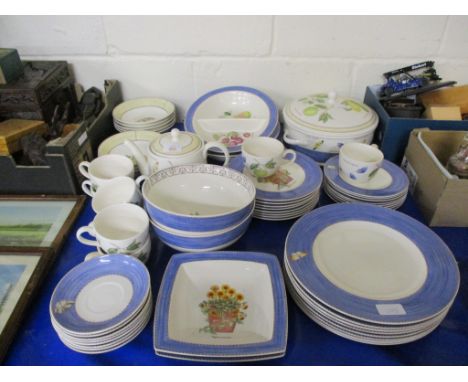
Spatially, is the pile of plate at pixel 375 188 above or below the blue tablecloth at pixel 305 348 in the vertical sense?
above

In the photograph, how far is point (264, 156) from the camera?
0.82 meters

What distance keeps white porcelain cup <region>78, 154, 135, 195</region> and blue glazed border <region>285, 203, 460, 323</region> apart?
44 centimetres

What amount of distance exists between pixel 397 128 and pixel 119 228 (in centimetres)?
73

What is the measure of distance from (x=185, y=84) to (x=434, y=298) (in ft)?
3.06

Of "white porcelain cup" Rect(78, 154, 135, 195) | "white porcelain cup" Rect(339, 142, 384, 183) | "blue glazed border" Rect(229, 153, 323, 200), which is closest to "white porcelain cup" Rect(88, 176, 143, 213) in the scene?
"white porcelain cup" Rect(78, 154, 135, 195)

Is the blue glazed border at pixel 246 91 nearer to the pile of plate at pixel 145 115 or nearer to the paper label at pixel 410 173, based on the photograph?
the pile of plate at pixel 145 115

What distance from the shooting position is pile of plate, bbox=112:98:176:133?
1.06 m

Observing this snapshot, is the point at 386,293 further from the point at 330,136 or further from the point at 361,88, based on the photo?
the point at 361,88

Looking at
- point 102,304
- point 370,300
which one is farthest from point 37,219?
point 370,300

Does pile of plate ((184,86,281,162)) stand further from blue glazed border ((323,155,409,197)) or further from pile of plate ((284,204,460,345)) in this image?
pile of plate ((284,204,460,345))

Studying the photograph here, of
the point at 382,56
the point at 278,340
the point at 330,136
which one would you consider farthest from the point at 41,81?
the point at 382,56

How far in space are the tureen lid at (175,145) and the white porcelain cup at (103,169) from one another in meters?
0.10

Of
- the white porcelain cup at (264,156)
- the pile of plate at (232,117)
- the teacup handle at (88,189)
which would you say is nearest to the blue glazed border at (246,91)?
the pile of plate at (232,117)

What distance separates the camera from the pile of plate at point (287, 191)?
30.6 inches
